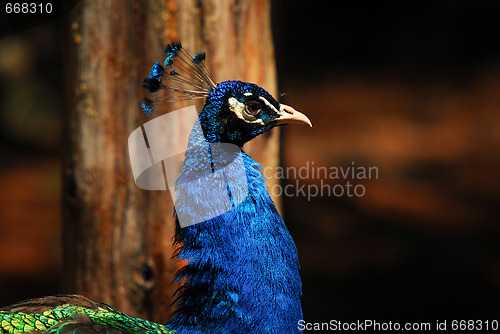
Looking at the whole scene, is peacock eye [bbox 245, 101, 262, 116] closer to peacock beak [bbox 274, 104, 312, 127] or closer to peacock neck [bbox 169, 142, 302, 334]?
peacock beak [bbox 274, 104, 312, 127]

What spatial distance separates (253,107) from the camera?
1518 millimetres

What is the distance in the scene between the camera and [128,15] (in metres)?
1.80

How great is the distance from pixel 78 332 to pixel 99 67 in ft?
3.15

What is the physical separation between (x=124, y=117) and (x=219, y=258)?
0.72 meters

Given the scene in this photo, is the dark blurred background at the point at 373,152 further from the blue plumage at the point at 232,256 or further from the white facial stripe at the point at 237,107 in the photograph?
the blue plumage at the point at 232,256

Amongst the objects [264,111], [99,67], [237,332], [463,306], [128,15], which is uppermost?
[128,15]

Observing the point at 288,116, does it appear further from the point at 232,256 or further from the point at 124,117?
the point at 124,117

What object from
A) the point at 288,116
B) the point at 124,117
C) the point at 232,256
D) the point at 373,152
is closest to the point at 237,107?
the point at 288,116

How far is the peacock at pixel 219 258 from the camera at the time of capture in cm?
135

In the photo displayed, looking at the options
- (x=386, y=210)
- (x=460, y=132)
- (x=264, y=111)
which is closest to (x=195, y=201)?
(x=264, y=111)

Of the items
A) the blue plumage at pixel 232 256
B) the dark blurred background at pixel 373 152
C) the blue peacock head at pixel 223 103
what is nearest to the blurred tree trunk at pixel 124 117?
the blue peacock head at pixel 223 103

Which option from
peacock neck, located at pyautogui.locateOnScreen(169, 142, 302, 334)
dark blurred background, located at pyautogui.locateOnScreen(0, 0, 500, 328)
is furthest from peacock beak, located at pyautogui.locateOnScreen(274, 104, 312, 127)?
dark blurred background, located at pyautogui.locateOnScreen(0, 0, 500, 328)

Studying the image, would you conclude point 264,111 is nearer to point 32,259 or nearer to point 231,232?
point 231,232

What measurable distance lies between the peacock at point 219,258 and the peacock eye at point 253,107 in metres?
0.02
